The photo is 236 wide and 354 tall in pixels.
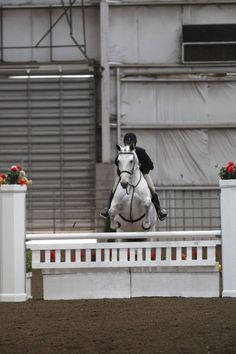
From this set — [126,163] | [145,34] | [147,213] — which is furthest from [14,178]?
[145,34]

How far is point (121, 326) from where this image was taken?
352 inches

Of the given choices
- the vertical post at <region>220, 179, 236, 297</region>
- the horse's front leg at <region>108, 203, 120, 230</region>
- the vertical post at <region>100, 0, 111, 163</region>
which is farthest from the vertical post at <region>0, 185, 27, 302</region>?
the vertical post at <region>100, 0, 111, 163</region>

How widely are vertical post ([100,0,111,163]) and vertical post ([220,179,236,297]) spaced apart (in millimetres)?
12691

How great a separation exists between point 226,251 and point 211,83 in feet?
44.0

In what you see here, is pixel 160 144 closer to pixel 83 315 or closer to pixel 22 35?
pixel 22 35

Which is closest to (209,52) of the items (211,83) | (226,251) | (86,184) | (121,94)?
(211,83)

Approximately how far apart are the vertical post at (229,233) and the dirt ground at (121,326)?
31 centimetres

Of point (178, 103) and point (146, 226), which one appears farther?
point (178, 103)

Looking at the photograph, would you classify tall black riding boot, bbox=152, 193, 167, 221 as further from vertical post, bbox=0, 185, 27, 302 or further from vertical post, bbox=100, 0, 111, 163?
vertical post, bbox=100, 0, 111, 163

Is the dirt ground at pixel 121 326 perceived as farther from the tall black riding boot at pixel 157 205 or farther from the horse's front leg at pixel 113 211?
the tall black riding boot at pixel 157 205

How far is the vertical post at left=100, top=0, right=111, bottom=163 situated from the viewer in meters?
23.7

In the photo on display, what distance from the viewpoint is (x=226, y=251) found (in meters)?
11.1

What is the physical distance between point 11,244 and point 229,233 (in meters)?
2.41

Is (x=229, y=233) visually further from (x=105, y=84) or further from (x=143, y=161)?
(x=105, y=84)
